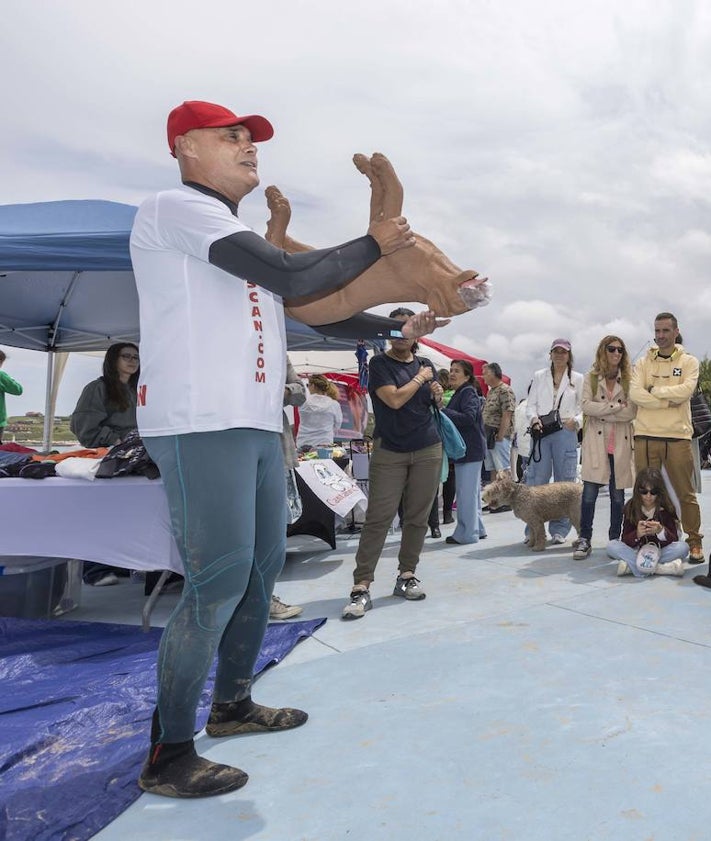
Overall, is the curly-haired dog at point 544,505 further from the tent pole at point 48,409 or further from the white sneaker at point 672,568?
the tent pole at point 48,409

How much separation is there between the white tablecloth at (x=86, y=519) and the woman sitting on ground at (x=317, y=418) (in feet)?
12.0

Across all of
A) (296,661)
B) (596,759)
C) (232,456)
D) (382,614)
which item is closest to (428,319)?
(232,456)

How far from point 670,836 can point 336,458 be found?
204 inches

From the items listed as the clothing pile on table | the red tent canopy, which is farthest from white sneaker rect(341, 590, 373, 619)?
the red tent canopy

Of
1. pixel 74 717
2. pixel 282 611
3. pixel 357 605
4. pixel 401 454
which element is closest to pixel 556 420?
pixel 401 454

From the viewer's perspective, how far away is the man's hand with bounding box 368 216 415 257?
183 cm

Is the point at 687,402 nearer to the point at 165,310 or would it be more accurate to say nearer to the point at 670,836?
the point at 670,836

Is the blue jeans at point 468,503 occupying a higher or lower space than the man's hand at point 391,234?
lower

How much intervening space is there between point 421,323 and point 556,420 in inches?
156

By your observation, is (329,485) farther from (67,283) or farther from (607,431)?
(67,283)

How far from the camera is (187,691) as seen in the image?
188 cm

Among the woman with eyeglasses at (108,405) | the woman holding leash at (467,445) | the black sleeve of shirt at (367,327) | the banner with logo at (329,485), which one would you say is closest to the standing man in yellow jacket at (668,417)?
the woman holding leash at (467,445)

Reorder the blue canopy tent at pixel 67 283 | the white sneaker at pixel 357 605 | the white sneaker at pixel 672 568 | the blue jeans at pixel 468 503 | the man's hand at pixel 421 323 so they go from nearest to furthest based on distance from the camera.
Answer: the man's hand at pixel 421 323 → the white sneaker at pixel 357 605 → the blue canopy tent at pixel 67 283 → the white sneaker at pixel 672 568 → the blue jeans at pixel 468 503

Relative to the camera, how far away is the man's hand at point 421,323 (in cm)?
207
